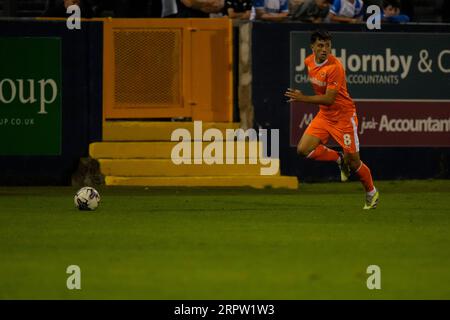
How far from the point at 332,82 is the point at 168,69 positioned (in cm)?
535

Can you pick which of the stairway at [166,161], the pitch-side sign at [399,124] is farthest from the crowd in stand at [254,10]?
the stairway at [166,161]

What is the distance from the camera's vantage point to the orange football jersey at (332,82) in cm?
1504

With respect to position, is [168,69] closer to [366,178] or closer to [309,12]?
[309,12]

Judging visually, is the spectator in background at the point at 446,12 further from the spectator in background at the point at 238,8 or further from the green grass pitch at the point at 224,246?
the green grass pitch at the point at 224,246

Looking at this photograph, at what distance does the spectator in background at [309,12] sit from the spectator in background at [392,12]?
3.97ft

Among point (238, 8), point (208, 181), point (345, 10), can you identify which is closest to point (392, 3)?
point (345, 10)

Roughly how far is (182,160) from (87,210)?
4749 mm

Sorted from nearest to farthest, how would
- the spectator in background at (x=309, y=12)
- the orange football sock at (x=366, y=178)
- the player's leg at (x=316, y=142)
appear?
the orange football sock at (x=366, y=178), the player's leg at (x=316, y=142), the spectator in background at (x=309, y=12)

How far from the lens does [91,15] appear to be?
2011 centimetres

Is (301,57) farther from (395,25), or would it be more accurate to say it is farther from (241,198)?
(241,198)

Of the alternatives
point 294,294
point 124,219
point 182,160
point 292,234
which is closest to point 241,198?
point 182,160

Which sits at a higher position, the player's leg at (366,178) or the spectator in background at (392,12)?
the spectator in background at (392,12)

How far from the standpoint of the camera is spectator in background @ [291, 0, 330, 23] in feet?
67.2

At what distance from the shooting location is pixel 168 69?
1981 cm
